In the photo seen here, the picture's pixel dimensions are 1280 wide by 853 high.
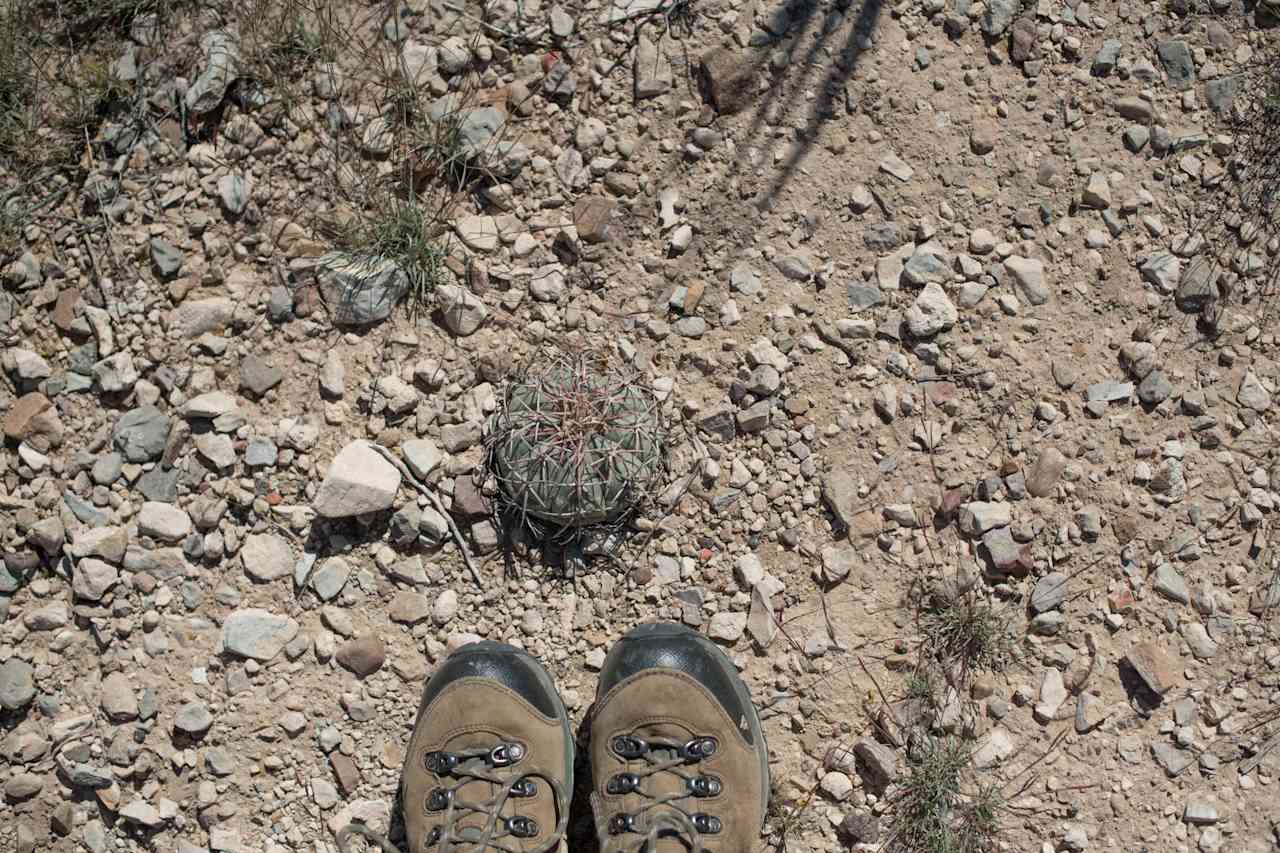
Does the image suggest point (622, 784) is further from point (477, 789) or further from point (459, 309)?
point (459, 309)

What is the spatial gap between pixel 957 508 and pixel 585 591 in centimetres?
118

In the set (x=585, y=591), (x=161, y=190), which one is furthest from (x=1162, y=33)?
(x=161, y=190)

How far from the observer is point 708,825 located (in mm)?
2992

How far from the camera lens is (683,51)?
3252 millimetres

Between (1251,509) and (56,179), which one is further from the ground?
(1251,509)

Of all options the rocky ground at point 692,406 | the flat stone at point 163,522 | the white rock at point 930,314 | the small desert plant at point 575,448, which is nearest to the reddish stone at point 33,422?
the rocky ground at point 692,406

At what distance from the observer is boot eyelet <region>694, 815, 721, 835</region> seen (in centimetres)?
299

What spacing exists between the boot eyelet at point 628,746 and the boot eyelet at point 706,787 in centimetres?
18

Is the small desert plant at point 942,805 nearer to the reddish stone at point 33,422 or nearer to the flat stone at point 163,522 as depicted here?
the flat stone at point 163,522

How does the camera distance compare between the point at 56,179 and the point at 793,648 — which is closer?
the point at 793,648

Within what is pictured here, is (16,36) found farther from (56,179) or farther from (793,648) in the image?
(793,648)

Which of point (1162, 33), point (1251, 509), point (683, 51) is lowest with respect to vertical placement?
point (1251, 509)

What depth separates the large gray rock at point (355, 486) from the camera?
3023mm

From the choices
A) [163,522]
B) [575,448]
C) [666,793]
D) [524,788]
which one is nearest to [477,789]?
[524,788]
